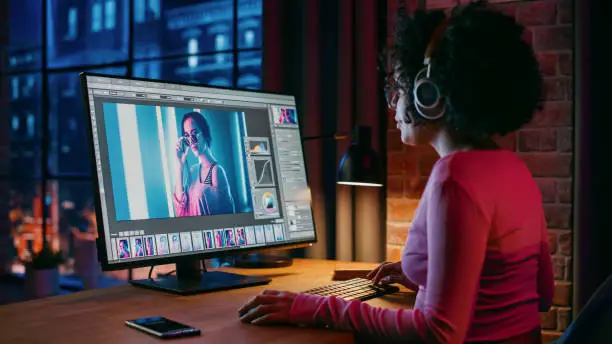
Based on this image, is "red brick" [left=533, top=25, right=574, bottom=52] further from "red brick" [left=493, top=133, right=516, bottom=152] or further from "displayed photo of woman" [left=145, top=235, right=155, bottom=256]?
"displayed photo of woman" [left=145, top=235, right=155, bottom=256]

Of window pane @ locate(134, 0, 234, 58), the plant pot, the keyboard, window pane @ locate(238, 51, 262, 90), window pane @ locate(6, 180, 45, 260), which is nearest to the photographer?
the keyboard

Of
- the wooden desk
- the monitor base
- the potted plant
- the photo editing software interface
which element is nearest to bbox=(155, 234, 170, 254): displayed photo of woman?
the photo editing software interface

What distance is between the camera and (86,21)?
12.5ft

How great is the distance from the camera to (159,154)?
1.47 m

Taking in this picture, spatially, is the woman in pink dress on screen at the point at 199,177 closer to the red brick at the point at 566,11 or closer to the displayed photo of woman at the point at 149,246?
the displayed photo of woman at the point at 149,246

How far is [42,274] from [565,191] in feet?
8.86

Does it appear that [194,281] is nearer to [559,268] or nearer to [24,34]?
[559,268]

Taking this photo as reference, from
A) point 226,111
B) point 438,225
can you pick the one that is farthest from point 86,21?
point 438,225

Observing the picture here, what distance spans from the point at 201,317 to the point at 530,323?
2.10ft

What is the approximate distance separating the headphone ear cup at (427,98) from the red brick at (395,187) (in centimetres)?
88

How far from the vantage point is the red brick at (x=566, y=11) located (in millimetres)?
1865

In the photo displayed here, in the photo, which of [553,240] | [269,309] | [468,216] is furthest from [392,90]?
[553,240]

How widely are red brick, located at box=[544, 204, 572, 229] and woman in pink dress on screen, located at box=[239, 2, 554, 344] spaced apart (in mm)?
713

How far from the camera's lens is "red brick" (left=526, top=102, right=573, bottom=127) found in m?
1.88
